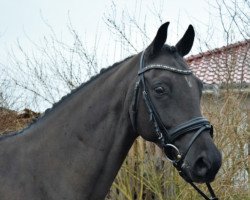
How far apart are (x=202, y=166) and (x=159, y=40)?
2.96 feet

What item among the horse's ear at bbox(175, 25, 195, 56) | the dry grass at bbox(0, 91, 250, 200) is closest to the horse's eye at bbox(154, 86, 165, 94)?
the horse's ear at bbox(175, 25, 195, 56)

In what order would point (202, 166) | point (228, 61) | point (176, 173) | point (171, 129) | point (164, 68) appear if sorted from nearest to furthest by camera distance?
1. point (202, 166)
2. point (171, 129)
3. point (164, 68)
4. point (176, 173)
5. point (228, 61)

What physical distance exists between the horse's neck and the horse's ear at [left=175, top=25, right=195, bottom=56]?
461 mm

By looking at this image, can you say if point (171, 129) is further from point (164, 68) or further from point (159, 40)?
point (159, 40)

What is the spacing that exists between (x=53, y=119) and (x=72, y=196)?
22.2 inches

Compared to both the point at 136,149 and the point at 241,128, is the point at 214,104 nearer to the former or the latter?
the point at 241,128

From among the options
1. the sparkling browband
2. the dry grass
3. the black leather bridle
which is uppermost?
the sparkling browband

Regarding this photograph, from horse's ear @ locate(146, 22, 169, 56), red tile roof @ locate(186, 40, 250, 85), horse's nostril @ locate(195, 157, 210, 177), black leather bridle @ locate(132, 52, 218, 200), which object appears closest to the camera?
horse's nostril @ locate(195, 157, 210, 177)

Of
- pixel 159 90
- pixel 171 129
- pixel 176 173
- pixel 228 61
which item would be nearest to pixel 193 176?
Answer: pixel 171 129

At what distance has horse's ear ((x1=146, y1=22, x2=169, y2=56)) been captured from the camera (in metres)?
3.33

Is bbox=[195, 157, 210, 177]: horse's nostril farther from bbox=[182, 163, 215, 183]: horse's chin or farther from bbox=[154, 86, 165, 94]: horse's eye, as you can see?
bbox=[154, 86, 165, 94]: horse's eye

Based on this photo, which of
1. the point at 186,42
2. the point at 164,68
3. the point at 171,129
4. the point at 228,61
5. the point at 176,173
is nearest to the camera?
the point at 171,129

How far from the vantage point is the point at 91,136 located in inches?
133

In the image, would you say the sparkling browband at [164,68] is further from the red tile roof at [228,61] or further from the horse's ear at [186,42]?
the red tile roof at [228,61]
